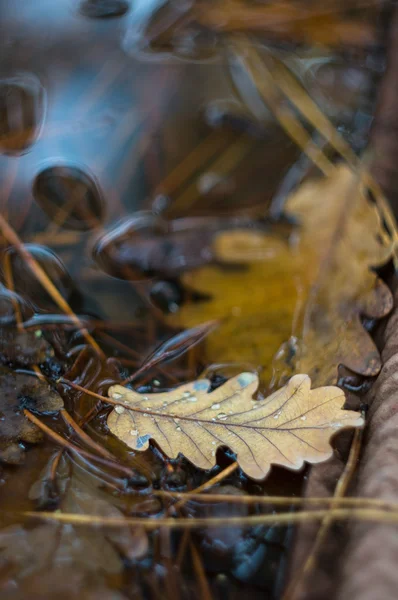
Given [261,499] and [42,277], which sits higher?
[42,277]

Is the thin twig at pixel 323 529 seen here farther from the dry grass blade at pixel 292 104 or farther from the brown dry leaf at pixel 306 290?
the dry grass blade at pixel 292 104

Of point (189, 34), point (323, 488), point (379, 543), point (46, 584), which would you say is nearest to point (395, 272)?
point (323, 488)

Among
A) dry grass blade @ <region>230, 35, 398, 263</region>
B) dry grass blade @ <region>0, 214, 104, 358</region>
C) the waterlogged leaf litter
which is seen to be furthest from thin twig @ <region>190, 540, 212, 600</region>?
dry grass blade @ <region>230, 35, 398, 263</region>

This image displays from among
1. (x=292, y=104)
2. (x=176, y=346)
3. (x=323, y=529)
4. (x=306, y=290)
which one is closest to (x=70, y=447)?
(x=176, y=346)

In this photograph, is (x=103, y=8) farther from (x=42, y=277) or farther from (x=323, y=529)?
(x=323, y=529)

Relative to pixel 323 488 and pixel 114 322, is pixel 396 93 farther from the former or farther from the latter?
pixel 323 488
